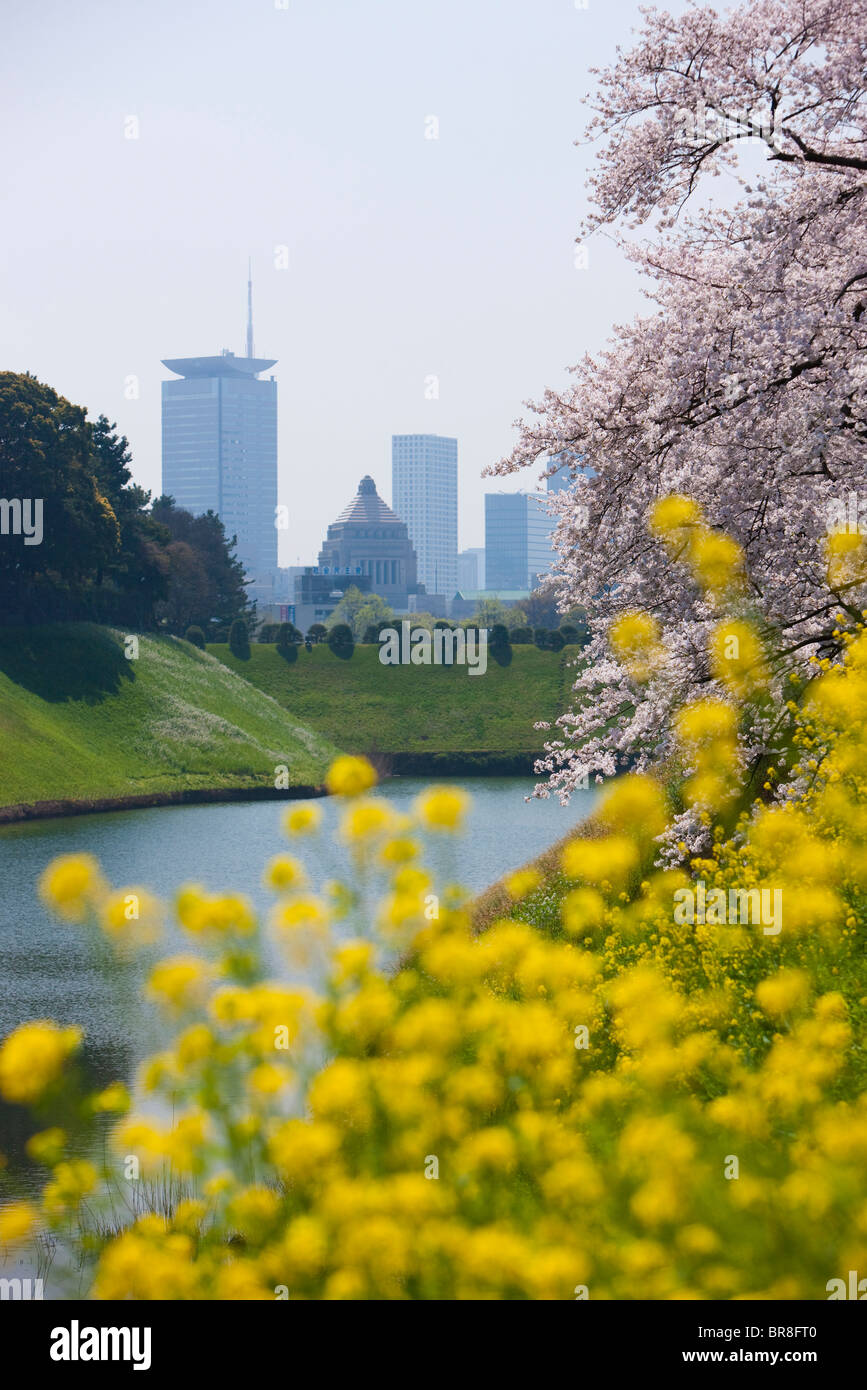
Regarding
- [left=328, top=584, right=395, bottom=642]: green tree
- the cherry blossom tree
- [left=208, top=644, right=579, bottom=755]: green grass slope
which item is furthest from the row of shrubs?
the cherry blossom tree

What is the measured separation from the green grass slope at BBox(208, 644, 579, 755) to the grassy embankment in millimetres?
51

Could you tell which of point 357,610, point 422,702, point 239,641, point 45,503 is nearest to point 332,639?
point 239,641

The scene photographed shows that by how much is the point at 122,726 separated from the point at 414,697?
1834cm

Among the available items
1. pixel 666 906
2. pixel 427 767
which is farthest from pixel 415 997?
pixel 427 767

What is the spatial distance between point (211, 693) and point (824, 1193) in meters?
54.1

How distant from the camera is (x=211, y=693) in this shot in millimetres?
56250

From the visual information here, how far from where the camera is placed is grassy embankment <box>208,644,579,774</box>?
5641 centimetres

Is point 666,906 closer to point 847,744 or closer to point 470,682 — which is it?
point 847,744

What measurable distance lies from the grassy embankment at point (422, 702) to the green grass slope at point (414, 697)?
0.17 ft

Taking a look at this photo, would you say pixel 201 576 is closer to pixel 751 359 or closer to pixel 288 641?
pixel 288 641

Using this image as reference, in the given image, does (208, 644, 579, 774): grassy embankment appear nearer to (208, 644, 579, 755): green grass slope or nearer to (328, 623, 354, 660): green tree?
(208, 644, 579, 755): green grass slope

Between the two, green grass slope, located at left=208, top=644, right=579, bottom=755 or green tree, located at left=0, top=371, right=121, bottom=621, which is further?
green grass slope, located at left=208, top=644, right=579, bottom=755

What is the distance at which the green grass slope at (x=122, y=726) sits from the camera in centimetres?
4275

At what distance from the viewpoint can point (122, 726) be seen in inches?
1909
